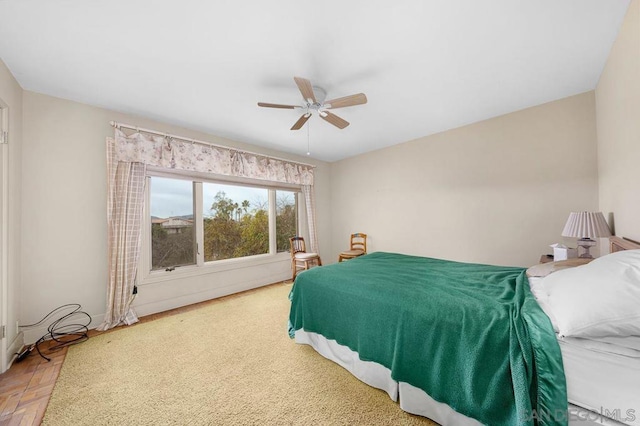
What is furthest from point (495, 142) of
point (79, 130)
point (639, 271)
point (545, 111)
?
point (79, 130)

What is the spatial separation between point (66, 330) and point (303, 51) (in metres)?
3.71

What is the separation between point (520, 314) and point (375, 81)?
7.12 feet

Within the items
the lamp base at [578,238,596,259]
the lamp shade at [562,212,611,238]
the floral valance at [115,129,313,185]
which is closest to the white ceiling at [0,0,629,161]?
the floral valance at [115,129,313,185]

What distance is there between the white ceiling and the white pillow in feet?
5.38

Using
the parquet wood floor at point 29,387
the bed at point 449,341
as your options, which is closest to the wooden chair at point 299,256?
the bed at point 449,341

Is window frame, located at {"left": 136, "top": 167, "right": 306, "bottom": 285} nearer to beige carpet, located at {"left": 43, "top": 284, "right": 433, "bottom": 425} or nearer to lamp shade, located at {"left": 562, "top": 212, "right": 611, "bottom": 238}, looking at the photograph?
beige carpet, located at {"left": 43, "top": 284, "right": 433, "bottom": 425}

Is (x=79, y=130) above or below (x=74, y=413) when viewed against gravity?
above

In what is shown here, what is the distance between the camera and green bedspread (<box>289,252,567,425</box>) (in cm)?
102

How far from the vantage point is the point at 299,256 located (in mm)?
4316

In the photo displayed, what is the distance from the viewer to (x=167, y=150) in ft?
10.2

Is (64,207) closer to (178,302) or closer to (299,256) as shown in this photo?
(178,302)

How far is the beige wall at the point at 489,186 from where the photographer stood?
2723 millimetres

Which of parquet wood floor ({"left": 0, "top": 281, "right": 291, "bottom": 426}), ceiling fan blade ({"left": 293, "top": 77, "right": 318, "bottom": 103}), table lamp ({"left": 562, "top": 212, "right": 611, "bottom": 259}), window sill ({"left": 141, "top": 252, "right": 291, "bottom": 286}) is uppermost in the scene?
ceiling fan blade ({"left": 293, "top": 77, "right": 318, "bottom": 103})

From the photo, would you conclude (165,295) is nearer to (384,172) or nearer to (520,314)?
(520,314)
